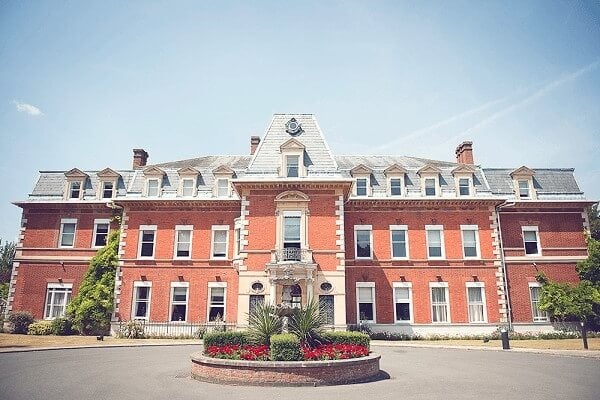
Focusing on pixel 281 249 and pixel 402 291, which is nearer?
pixel 281 249

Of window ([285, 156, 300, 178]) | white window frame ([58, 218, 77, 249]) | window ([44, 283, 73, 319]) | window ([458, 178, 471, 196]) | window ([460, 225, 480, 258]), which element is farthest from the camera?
white window frame ([58, 218, 77, 249])

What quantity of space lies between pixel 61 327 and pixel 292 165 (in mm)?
18165

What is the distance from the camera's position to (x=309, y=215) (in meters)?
26.0

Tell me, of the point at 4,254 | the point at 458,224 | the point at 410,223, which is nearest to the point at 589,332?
the point at 458,224

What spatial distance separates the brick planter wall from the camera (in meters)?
11.4

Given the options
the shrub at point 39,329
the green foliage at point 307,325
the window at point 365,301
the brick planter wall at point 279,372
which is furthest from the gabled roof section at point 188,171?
the brick planter wall at point 279,372

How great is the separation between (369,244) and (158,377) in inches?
747

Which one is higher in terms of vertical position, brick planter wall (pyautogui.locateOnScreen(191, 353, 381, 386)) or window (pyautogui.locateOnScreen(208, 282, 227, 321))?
window (pyautogui.locateOnScreen(208, 282, 227, 321))

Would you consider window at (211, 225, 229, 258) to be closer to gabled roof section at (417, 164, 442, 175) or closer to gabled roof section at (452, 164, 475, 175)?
gabled roof section at (417, 164, 442, 175)

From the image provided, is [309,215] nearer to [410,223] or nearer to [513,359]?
[410,223]

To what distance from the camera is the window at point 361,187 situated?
3003 centimetres

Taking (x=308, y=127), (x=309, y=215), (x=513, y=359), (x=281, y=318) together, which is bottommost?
(x=513, y=359)

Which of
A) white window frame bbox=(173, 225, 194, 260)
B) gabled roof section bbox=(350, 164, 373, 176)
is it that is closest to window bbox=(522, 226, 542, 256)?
gabled roof section bbox=(350, 164, 373, 176)

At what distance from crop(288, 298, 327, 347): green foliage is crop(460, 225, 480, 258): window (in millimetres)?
18246
